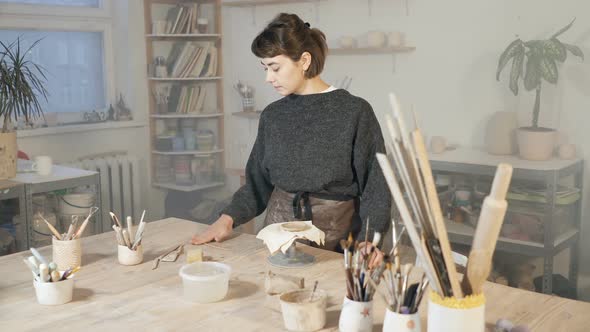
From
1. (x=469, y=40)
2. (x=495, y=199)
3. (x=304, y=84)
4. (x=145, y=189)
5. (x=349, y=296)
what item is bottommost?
(x=145, y=189)

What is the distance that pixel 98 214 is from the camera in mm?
3848

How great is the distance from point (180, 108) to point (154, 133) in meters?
0.27

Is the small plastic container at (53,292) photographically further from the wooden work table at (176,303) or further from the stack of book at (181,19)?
the stack of book at (181,19)

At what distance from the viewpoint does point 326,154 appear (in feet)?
6.89

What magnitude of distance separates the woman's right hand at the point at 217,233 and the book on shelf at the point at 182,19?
2.95 meters

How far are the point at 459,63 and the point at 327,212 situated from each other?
6.58 ft

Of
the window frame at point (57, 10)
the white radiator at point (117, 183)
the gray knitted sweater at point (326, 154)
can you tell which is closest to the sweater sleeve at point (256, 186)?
the gray knitted sweater at point (326, 154)

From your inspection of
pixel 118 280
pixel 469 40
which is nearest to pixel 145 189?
pixel 469 40

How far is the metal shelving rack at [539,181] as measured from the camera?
3342 millimetres

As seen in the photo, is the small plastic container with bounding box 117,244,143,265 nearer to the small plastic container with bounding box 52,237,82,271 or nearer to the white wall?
the small plastic container with bounding box 52,237,82,271

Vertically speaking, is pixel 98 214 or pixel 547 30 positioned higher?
pixel 547 30

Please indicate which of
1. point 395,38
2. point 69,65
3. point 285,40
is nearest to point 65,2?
point 69,65

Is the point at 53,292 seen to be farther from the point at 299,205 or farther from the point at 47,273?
the point at 299,205

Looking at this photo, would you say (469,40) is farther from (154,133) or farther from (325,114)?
(154,133)
